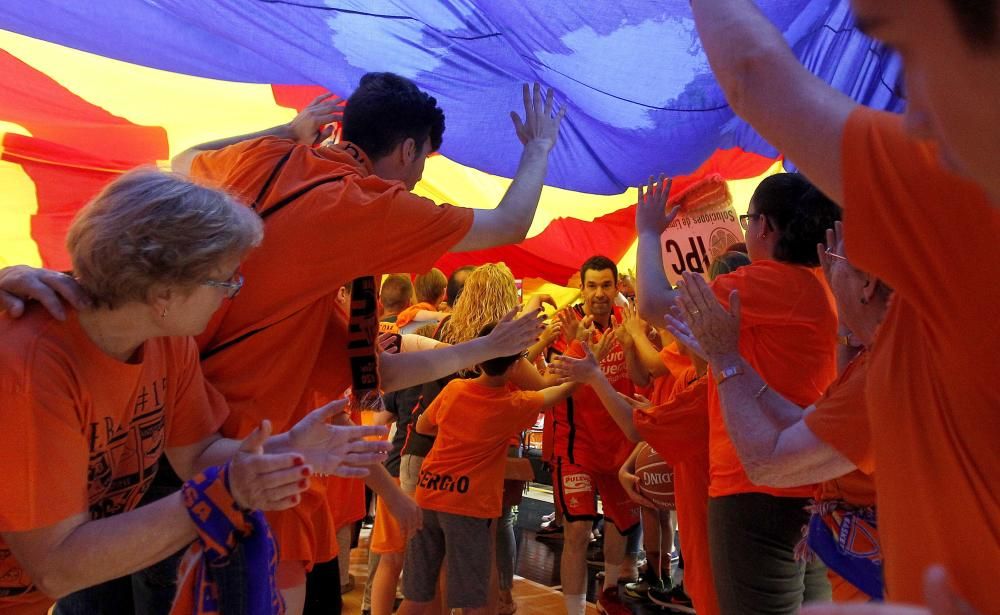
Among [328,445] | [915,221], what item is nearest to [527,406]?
[328,445]

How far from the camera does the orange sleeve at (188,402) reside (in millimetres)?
1884

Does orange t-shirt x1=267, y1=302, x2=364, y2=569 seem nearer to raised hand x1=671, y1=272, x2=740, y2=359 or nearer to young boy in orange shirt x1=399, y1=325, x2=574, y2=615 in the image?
raised hand x1=671, y1=272, x2=740, y2=359

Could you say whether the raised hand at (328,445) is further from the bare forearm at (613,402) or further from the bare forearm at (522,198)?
the bare forearm at (613,402)

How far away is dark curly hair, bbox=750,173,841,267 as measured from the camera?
8.29 ft

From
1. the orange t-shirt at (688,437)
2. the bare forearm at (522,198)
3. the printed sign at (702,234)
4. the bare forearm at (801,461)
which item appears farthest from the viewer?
the printed sign at (702,234)

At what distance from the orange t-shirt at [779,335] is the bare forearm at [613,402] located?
0.74 meters

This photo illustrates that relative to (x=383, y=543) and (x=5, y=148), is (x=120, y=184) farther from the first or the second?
(x=5, y=148)

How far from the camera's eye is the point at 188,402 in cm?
191

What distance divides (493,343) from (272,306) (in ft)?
2.65

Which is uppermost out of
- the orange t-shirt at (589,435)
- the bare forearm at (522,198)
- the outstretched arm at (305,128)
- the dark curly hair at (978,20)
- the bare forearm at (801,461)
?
the outstretched arm at (305,128)

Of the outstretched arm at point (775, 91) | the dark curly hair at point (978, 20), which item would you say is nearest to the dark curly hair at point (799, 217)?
the outstretched arm at point (775, 91)

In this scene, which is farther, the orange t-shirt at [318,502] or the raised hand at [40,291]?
the orange t-shirt at [318,502]

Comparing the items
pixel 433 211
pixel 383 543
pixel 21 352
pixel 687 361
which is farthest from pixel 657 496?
pixel 21 352

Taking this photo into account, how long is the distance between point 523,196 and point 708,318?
2.41 feet
